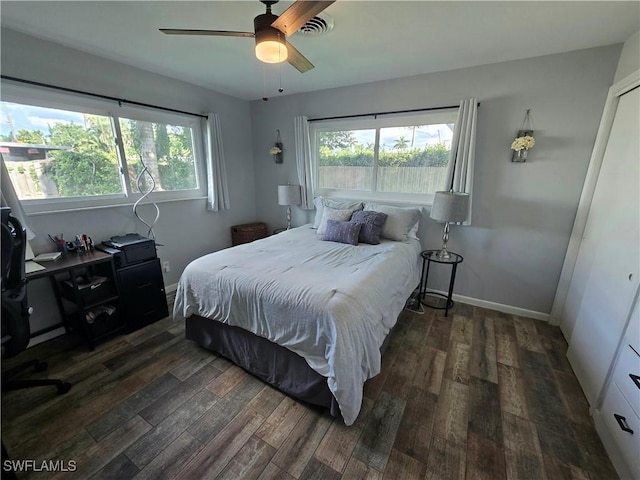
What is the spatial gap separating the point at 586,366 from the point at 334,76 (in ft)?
10.9

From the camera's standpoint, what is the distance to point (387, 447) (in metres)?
1.42

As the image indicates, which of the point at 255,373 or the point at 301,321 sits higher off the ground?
the point at 301,321

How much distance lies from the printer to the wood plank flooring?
0.72 meters

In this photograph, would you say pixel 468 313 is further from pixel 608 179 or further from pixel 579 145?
pixel 579 145

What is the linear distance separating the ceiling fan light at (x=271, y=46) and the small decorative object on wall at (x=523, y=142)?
85.1 inches

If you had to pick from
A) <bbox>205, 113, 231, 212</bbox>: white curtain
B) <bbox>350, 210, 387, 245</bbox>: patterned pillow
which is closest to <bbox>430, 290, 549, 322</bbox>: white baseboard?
<bbox>350, 210, 387, 245</bbox>: patterned pillow

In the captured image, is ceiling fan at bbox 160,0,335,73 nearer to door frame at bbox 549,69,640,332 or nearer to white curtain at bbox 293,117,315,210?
white curtain at bbox 293,117,315,210

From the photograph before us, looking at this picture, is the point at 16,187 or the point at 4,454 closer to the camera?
the point at 4,454

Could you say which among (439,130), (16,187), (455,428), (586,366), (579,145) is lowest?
(455,428)

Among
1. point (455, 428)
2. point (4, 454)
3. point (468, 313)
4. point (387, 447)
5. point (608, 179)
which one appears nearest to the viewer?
point (4, 454)

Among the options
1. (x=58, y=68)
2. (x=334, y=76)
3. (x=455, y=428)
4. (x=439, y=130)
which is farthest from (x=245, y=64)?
(x=455, y=428)

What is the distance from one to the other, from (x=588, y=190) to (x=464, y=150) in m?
1.05

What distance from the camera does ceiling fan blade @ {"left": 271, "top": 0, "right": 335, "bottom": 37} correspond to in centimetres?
123

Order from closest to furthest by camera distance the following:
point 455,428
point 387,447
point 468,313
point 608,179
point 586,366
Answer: point 387,447 < point 455,428 < point 586,366 < point 608,179 < point 468,313
